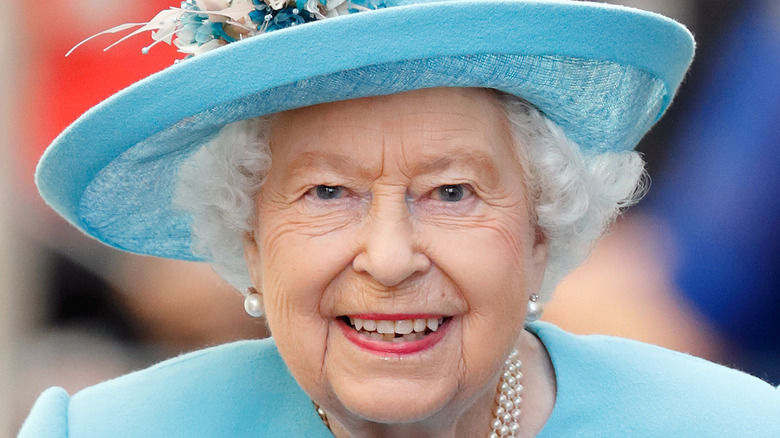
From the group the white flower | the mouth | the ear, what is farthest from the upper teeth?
the white flower

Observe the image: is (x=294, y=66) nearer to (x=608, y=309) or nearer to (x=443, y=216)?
(x=443, y=216)

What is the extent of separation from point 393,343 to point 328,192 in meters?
0.38

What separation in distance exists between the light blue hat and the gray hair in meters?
0.05

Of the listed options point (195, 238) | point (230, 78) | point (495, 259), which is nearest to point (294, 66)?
point (230, 78)

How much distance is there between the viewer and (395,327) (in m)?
2.10

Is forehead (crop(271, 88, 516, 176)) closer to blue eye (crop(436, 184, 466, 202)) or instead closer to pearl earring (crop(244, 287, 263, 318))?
blue eye (crop(436, 184, 466, 202))

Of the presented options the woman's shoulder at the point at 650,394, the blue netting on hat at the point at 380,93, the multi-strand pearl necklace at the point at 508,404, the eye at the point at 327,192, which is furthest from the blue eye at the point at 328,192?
the woman's shoulder at the point at 650,394

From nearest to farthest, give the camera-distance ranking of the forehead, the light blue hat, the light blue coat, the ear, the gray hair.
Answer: the light blue hat < the forehead < the gray hair < the ear < the light blue coat

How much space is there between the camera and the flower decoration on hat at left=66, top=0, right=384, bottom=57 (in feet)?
6.51

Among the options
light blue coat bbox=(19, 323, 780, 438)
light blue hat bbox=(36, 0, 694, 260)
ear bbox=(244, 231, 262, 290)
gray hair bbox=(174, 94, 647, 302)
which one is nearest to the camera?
light blue hat bbox=(36, 0, 694, 260)

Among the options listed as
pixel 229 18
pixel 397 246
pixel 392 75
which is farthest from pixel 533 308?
pixel 229 18

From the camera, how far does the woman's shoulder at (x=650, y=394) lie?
2471mm

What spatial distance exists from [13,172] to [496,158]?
2823 mm

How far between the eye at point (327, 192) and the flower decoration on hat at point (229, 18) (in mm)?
383
